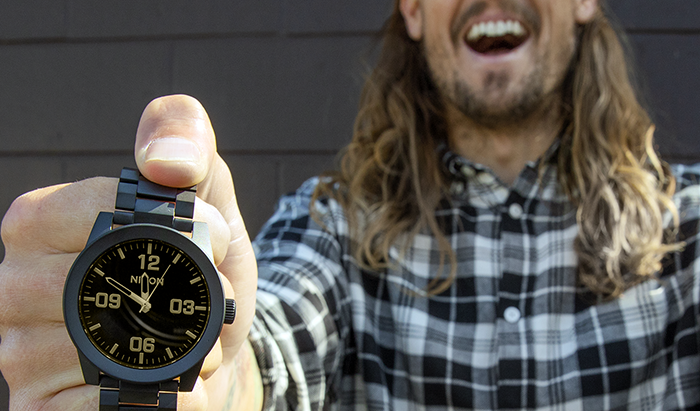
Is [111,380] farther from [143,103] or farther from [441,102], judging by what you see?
[143,103]

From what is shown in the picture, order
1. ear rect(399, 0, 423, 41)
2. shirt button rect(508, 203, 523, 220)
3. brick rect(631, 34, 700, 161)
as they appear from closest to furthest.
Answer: shirt button rect(508, 203, 523, 220) < ear rect(399, 0, 423, 41) < brick rect(631, 34, 700, 161)

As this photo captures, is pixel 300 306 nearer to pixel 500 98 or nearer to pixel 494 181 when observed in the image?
pixel 494 181

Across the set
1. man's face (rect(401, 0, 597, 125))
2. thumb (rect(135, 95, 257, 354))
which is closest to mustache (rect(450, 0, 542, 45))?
man's face (rect(401, 0, 597, 125))

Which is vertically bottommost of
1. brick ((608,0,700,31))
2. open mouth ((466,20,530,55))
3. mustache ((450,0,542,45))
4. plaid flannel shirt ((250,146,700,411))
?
plaid flannel shirt ((250,146,700,411))

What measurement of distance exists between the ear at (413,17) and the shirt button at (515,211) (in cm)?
62

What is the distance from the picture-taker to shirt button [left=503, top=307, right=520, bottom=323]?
1.32 meters

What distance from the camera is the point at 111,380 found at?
0.72m

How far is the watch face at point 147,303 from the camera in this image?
0.72m

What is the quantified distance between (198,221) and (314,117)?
1.25 metres

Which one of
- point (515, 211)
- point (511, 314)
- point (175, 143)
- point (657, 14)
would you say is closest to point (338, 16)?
point (515, 211)

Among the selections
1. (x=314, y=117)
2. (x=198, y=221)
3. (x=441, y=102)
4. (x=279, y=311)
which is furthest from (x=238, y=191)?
(x=198, y=221)

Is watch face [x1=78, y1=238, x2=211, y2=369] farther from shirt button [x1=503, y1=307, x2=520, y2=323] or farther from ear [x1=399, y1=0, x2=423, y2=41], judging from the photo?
ear [x1=399, y1=0, x2=423, y2=41]

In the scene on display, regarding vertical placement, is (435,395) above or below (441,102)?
below

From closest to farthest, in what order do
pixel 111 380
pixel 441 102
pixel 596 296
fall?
pixel 111 380 → pixel 596 296 → pixel 441 102
